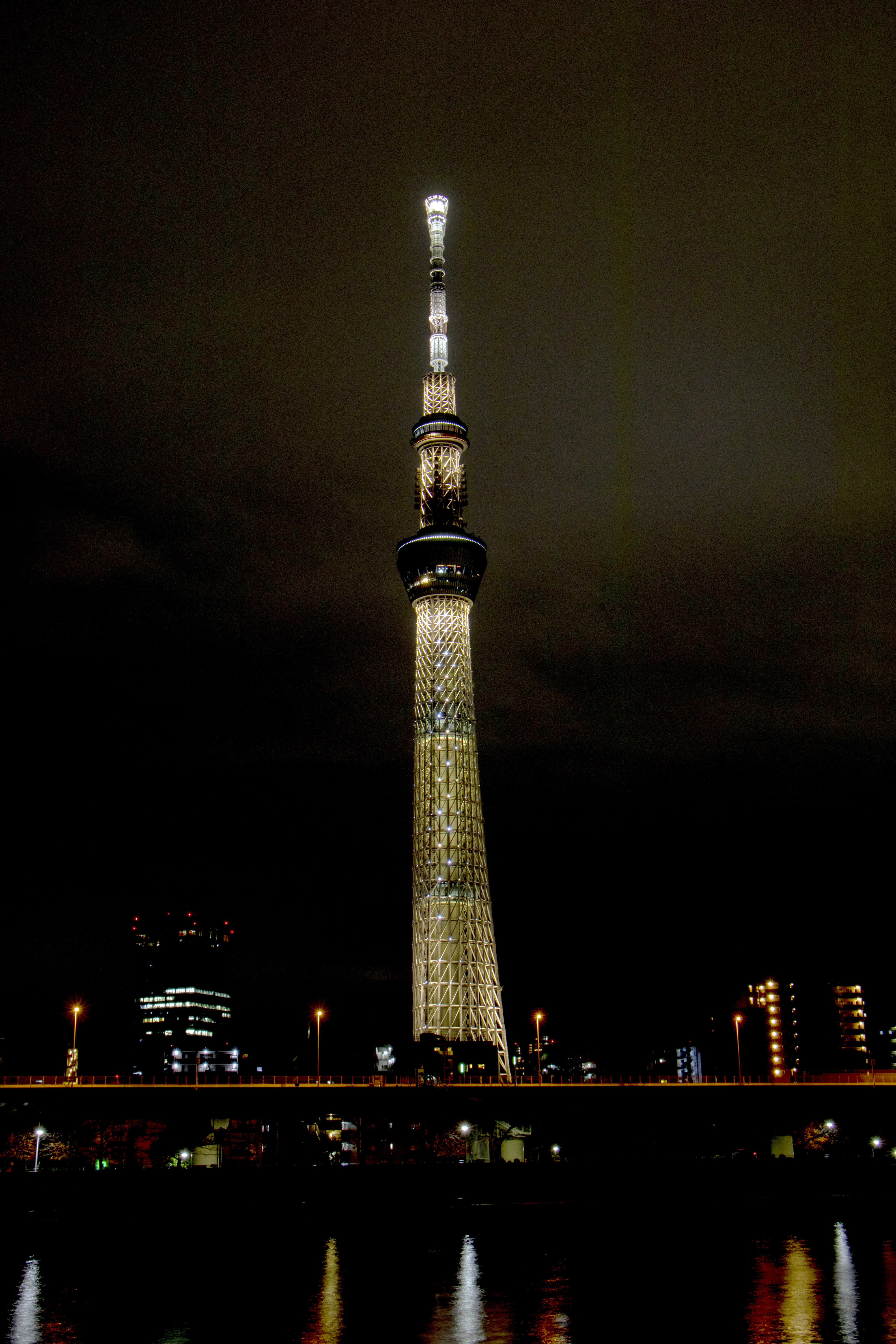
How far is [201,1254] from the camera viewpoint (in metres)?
74.9

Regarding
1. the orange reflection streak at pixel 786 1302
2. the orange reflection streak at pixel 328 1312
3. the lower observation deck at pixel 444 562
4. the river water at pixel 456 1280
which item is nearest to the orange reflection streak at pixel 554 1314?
the river water at pixel 456 1280

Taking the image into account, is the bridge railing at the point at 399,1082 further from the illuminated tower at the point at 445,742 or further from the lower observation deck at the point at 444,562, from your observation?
the lower observation deck at the point at 444,562

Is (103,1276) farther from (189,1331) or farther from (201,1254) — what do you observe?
(189,1331)

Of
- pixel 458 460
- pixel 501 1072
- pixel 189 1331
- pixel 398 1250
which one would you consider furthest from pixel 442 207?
pixel 189 1331

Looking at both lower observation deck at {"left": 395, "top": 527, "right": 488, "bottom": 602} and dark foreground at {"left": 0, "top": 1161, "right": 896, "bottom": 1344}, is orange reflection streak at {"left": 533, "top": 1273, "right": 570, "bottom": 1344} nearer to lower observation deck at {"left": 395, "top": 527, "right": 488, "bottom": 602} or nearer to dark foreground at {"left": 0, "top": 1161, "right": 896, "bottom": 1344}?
dark foreground at {"left": 0, "top": 1161, "right": 896, "bottom": 1344}

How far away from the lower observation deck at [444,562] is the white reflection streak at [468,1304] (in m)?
101

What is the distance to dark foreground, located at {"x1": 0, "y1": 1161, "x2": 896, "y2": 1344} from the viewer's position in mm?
53594

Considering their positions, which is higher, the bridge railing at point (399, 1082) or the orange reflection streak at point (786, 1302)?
the bridge railing at point (399, 1082)

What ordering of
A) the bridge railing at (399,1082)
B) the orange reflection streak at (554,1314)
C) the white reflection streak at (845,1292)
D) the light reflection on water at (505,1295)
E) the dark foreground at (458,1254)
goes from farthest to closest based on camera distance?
the bridge railing at (399,1082), the dark foreground at (458,1254), the light reflection on water at (505,1295), the white reflection streak at (845,1292), the orange reflection streak at (554,1314)

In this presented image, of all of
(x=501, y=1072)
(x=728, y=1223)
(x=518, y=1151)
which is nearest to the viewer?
(x=728, y=1223)

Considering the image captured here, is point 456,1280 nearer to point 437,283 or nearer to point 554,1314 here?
→ point 554,1314

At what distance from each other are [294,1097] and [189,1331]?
59.0 metres

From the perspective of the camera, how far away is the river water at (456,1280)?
52281 mm

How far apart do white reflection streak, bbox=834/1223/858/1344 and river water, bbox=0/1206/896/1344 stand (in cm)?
15
